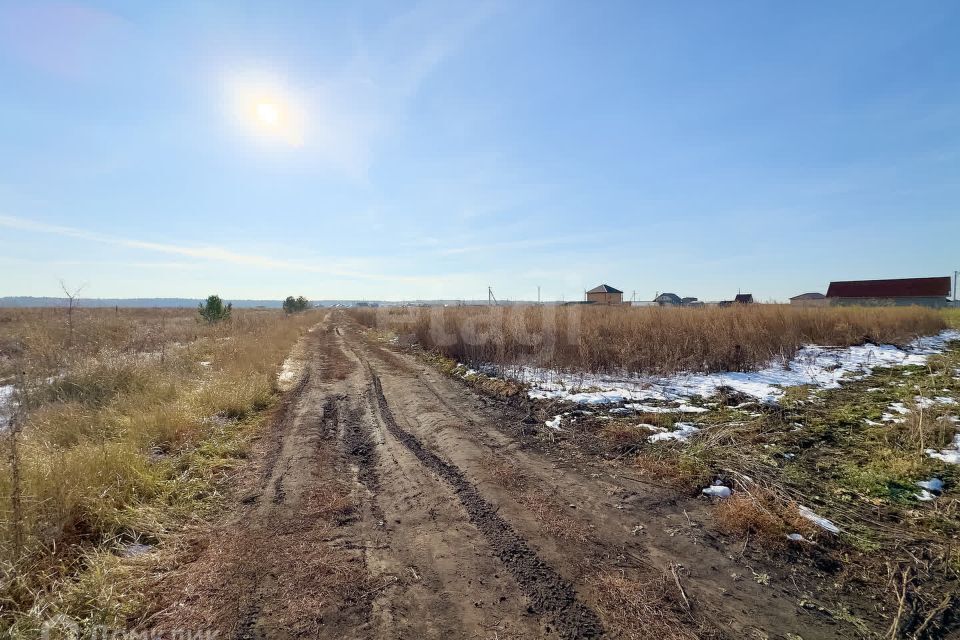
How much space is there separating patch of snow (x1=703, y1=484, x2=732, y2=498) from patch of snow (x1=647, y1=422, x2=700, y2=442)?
1232mm

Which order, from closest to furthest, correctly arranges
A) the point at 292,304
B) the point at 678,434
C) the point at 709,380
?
the point at 678,434, the point at 709,380, the point at 292,304

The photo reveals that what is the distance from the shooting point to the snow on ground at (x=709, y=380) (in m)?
7.18

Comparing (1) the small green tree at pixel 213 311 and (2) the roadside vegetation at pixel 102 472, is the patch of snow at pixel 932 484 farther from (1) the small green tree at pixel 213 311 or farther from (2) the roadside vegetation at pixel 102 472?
(1) the small green tree at pixel 213 311

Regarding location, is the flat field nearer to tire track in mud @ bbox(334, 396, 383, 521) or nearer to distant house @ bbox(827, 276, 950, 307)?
tire track in mud @ bbox(334, 396, 383, 521)

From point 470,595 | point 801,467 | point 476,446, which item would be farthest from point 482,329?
point 470,595

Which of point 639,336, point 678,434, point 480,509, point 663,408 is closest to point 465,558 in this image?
point 480,509

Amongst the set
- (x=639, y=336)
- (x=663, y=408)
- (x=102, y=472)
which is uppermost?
(x=639, y=336)

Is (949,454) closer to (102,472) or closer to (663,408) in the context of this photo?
(663,408)

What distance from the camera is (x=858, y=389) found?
7.62 m

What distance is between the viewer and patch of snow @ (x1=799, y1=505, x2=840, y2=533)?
303cm

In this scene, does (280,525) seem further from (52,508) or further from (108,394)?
(108,394)

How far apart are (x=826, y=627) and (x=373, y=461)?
13.8ft

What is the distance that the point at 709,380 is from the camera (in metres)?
8.64

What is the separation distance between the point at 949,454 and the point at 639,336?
5.91 m
